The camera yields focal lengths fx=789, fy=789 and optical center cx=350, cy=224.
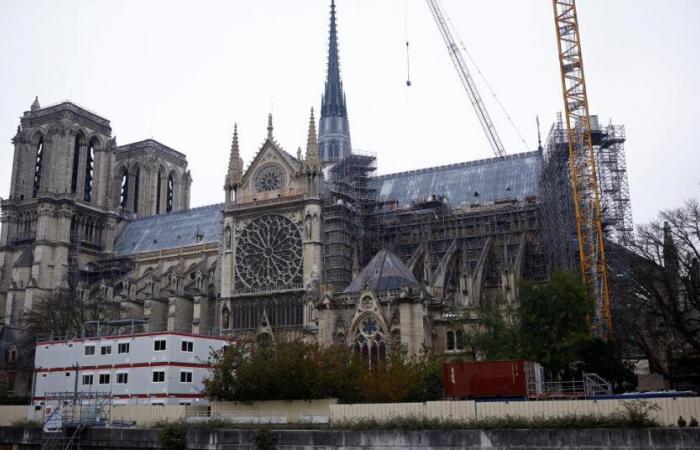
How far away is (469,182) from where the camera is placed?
74812 millimetres

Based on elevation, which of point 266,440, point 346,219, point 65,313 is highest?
point 346,219

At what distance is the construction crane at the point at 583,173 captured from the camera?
57312 millimetres

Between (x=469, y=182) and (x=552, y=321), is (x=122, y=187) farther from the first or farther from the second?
(x=552, y=321)

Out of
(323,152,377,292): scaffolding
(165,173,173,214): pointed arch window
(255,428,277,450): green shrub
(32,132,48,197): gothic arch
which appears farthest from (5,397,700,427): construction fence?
(165,173,173,214): pointed arch window

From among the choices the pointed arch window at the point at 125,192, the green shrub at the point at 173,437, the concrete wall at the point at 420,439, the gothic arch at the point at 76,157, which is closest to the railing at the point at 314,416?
the concrete wall at the point at 420,439

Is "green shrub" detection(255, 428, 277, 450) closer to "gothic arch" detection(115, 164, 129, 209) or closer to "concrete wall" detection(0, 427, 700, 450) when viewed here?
"concrete wall" detection(0, 427, 700, 450)

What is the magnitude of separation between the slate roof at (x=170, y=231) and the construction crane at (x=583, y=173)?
40.5 m

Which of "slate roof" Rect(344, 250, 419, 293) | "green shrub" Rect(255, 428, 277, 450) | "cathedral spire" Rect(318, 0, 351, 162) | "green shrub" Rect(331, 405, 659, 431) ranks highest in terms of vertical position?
"cathedral spire" Rect(318, 0, 351, 162)

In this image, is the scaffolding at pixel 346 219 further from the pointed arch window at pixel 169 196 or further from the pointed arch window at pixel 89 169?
the pointed arch window at pixel 169 196

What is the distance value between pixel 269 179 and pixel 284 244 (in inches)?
258

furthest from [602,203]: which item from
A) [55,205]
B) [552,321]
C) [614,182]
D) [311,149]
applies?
[55,205]

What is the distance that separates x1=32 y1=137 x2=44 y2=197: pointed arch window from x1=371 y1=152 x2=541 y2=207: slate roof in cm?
4041

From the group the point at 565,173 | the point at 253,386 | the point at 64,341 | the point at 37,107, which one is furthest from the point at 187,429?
the point at 37,107

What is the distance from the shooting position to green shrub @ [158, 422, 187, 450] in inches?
1452
